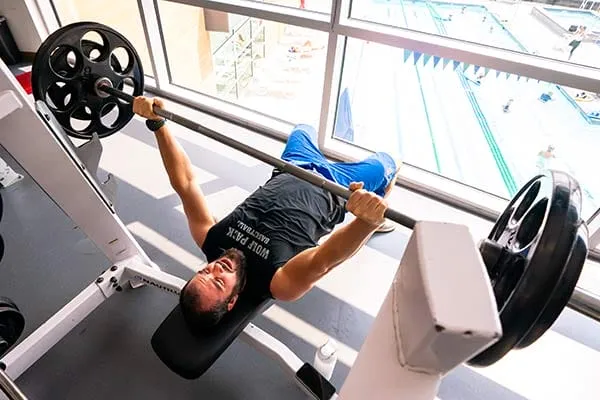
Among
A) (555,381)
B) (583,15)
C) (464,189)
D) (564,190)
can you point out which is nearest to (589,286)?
(555,381)

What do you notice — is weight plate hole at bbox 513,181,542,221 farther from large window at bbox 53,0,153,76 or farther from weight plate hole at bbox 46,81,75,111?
large window at bbox 53,0,153,76

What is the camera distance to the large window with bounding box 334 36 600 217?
7.33ft

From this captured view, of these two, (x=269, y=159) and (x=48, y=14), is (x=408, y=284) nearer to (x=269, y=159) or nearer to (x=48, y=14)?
(x=269, y=159)

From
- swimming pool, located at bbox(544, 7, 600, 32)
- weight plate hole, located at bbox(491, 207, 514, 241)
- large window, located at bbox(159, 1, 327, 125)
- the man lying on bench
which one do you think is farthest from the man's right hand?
swimming pool, located at bbox(544, 7, 600, 32)

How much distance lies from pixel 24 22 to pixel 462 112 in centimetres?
404

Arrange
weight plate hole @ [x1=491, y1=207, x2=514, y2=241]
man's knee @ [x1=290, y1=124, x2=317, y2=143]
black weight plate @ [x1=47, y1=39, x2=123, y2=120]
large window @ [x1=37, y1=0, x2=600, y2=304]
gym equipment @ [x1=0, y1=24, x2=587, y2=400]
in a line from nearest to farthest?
gym equipment @ [x1=0, y1=24, x2=587, y2=400]
weight plate hole @ [x1=491, y1=207, x2=514, y2=241]
black weight plate @ [x1=47, y1=39, x2=123, y2=120]
large window @ [x1=37, y1=0, x2=600, y2=304]
man's knee @ [x1=290, y1=124, x2=317, y2=143]

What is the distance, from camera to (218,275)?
1244 mm

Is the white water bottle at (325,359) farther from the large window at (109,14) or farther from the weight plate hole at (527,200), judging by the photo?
the large window at (109,14)

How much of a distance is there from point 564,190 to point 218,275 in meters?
1.02

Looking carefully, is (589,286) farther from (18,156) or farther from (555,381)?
(18,156)

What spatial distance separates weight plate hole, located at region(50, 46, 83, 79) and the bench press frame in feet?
1.10

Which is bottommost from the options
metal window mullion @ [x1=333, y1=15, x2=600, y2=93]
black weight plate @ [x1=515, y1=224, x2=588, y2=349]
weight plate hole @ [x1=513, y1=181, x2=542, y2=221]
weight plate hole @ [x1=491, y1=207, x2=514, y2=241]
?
weight plate hole @ [x1=491, y1=207, x2=514, y2=241]

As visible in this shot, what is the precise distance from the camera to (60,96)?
143 centimetres

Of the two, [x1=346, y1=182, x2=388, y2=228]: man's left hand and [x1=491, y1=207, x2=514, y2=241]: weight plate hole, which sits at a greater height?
[x1=491, y1=207, x2=514, y2=241]: weight plate hole
